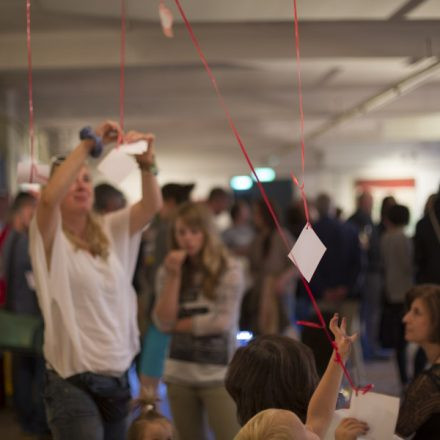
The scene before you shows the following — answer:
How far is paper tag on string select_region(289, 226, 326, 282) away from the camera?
1.60 meters

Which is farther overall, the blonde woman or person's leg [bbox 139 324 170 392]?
person's leg [bbox 139 324 170 392]

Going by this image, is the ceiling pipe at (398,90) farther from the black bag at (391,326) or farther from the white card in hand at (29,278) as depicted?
the white card in hand at (29,278)

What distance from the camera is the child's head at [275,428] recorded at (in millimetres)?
1372

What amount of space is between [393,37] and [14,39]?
10.5 ft

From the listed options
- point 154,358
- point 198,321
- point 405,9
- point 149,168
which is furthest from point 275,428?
point 405,9

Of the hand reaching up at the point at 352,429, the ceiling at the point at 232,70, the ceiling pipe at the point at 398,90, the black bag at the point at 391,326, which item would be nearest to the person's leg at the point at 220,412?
the hand reaching up at the point at 352,429

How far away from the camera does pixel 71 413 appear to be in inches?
84.5

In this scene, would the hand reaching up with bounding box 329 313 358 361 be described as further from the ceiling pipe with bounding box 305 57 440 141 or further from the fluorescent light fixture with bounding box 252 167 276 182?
the fluorescent light fixture with bounding box 252 167 276 182

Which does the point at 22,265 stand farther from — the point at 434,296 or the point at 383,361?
the point at 383,361

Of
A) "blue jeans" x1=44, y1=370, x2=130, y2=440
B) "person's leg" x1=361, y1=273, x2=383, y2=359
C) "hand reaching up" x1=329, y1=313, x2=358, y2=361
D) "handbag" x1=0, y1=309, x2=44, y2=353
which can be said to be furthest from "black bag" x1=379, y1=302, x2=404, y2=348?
"hand reaching up" x1=329, y1=313, x2=358, y2=361

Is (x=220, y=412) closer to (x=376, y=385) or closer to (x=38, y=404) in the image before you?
(x=38, y=404)

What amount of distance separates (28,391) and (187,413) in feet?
7.44

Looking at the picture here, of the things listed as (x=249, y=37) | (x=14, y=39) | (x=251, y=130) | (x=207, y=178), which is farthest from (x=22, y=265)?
(x=207, y=178)

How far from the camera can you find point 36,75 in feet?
27.1
